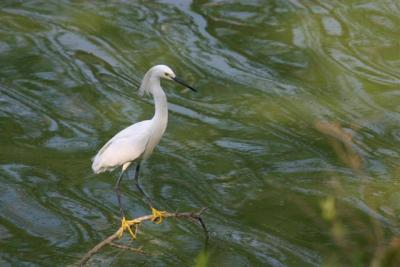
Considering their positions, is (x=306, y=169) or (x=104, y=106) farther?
(x=104, y=106)

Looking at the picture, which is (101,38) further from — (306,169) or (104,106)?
(306,169)

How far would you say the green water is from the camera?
5.02 meters

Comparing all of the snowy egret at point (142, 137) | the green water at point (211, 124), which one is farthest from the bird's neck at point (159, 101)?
the green water at point (211, 124)

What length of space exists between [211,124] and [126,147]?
6.90ft

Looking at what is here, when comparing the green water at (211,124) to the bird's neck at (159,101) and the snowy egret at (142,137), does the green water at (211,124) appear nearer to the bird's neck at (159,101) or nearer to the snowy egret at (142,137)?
the snowy egret at (142,137)

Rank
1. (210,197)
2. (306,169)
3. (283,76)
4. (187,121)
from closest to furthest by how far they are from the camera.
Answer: (210,197) → (306,169) → (187,121) → (283,76)

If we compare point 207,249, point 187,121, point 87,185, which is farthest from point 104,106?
point 207,249

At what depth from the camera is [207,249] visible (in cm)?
482

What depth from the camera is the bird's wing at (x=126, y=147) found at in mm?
4355

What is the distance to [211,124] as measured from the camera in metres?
6.41

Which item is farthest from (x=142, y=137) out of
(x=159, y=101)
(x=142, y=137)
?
(x=159, y=101)

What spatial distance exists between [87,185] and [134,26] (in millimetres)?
2408

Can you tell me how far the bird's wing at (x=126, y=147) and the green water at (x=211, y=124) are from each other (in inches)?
24.3

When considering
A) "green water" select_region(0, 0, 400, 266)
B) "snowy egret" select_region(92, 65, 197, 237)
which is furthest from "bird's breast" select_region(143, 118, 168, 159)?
"green water" select_region(0, 0, 400, 266)
